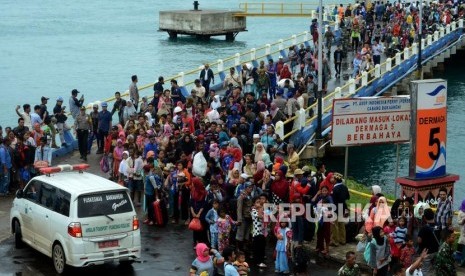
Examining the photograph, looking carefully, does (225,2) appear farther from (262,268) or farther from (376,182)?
(262,268)

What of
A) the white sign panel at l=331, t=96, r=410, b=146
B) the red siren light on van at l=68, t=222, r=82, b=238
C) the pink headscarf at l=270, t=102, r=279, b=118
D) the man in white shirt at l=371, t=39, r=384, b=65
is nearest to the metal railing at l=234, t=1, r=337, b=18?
the man in white shirt at l=371, t=39, r=384, b=65

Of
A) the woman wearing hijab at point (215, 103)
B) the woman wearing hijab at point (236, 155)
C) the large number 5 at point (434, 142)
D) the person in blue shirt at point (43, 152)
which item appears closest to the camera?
the large number 5 at point (434, 142)

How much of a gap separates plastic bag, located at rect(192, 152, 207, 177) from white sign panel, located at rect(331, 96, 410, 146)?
2.93m

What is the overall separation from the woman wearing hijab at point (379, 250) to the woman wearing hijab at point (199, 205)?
388 cm

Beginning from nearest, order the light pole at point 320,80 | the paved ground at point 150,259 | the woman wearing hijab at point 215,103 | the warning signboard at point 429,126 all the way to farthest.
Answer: the paved ground at point 150,259, the warning signboard at point 429,126, the woman wearing hijab at point 215,103, the light pole at point 320,80

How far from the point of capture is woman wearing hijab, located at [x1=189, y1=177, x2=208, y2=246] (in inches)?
751

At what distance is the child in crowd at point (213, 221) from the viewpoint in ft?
60.3

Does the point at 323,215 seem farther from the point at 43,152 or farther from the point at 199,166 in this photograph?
the point at 43,152

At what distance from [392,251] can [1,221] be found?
9061 mm

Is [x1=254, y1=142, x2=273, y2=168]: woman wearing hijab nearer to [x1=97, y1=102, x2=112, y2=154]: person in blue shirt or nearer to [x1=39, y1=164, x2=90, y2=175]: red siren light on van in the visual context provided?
[x1=39, y1=164, x2=90, y2=175]: red siren light on van

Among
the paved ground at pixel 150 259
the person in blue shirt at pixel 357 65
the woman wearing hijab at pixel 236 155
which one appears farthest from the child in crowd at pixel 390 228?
the person in blue shirt at pixel 357 65

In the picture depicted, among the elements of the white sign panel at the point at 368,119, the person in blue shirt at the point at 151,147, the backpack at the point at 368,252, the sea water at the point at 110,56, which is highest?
the white sign panel at the point at 368,119

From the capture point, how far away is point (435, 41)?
4981cm

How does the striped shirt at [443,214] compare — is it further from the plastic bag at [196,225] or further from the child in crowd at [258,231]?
the plastic bag at [196,225]
